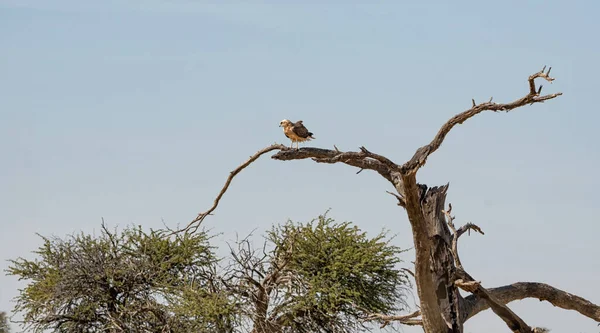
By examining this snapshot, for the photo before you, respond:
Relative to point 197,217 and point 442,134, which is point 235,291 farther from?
point 442,134

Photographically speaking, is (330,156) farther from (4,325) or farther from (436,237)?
(4,325)

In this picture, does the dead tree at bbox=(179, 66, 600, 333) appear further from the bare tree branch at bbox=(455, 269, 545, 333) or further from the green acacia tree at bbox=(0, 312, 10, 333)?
the green acacia tree at bbox=(0, 312, 10, 333)

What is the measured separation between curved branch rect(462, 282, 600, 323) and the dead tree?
15 millimetres

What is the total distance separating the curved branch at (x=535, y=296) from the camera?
1702 centimetres

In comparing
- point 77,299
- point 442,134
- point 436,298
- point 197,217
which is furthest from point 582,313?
point 77,299

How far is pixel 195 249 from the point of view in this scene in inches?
976

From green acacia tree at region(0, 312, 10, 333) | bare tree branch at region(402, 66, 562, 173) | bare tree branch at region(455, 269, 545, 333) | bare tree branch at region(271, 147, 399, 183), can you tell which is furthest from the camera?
green acacia tree at region(0, 312, 10, 333)

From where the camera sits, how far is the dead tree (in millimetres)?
15266

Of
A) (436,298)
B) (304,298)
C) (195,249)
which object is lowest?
(436,298)

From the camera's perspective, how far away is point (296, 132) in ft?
55.9

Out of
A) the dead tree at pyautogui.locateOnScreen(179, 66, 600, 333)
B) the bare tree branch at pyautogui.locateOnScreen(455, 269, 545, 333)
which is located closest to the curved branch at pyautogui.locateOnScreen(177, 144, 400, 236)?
the dead tree at pyautogui.locateOnScreen(179, 66, 600, 333)

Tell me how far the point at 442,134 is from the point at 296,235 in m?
9.21

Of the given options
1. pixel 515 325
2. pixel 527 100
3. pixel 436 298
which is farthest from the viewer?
pixel 515 325

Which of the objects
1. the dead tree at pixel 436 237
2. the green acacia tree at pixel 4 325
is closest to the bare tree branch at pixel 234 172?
the dead tree at pixel 436 237
